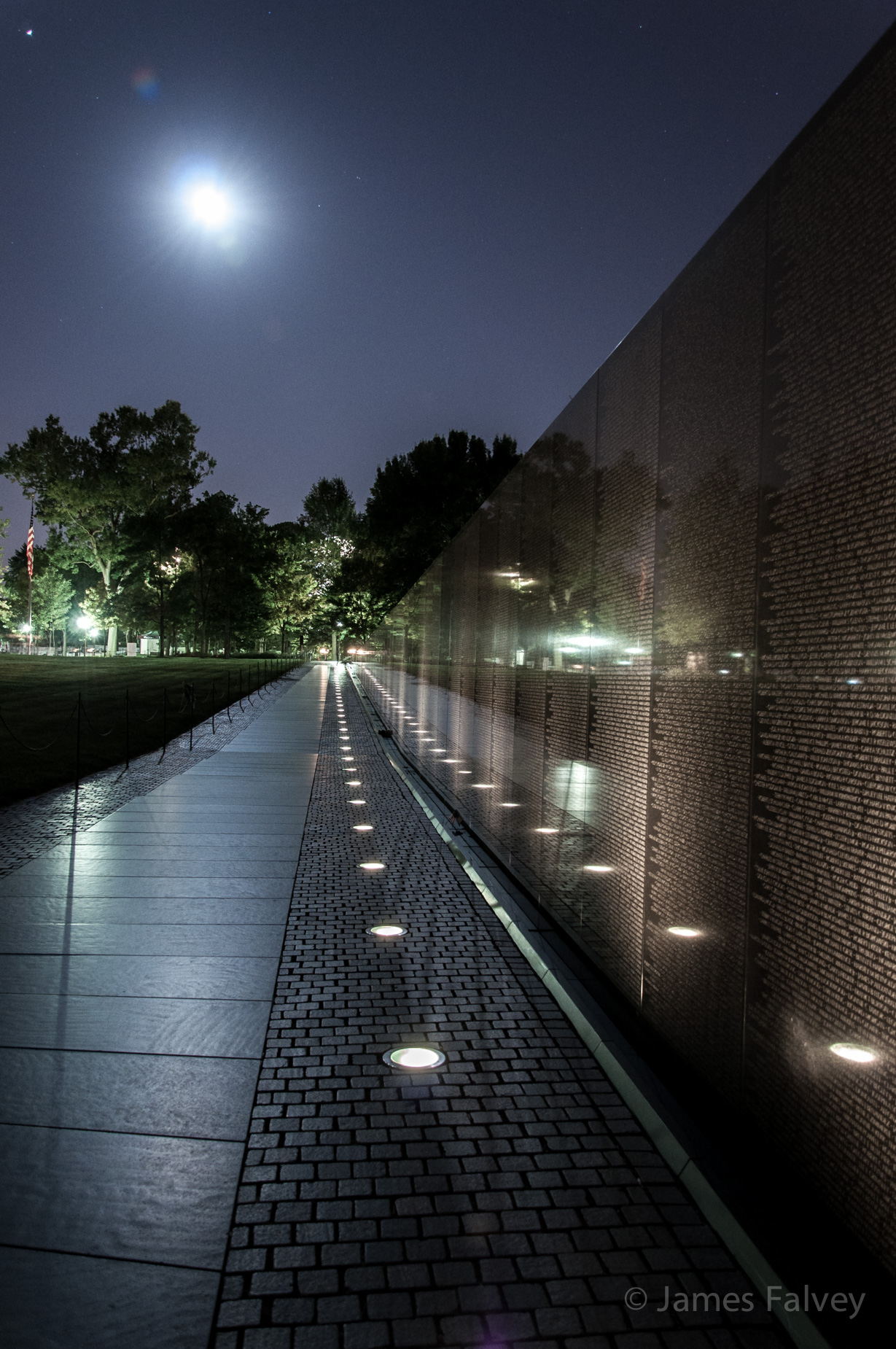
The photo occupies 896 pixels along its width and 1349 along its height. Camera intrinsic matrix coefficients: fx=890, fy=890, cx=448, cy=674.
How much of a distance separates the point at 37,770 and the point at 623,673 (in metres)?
10.6

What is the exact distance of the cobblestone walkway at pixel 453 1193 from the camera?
2311 millimetres

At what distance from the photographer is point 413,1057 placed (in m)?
3.84

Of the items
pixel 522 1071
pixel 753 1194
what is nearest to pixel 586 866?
pixel 522 1071

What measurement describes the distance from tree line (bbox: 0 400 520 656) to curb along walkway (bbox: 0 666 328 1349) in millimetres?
36868

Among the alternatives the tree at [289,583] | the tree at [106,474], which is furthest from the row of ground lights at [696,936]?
the tree at [289,583]

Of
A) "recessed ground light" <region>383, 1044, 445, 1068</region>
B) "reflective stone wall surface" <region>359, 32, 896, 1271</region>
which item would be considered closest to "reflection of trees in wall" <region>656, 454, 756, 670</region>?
"reflective stone wall surface" <region>359, 32, 896, 1271</region>

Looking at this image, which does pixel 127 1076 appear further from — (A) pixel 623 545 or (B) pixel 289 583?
(B) pixel 289 583

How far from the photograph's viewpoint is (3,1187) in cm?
286

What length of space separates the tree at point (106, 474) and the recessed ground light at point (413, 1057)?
191 ft

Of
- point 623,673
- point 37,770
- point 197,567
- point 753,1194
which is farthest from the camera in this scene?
point 197,567

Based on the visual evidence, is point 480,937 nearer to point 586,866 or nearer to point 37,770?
point 586,866

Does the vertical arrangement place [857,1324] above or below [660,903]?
below

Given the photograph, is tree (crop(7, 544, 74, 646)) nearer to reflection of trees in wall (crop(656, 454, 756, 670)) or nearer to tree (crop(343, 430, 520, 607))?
tree (crop(343, 430, 520, 607))

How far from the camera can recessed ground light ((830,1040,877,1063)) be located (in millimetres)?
2354
